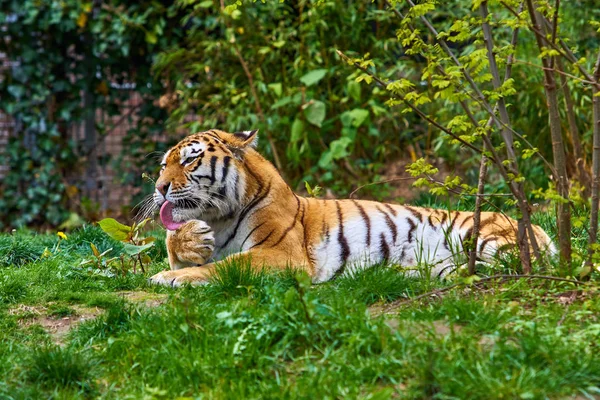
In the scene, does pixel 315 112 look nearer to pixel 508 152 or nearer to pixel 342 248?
pixel 342 248

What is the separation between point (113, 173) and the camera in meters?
10.0

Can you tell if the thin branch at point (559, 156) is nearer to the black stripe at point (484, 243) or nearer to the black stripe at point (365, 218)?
the black stripe at point (484, 243)

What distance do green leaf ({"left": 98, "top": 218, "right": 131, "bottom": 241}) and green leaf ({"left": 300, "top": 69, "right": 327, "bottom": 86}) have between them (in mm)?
3821

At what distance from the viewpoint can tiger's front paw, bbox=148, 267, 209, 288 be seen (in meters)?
4.44

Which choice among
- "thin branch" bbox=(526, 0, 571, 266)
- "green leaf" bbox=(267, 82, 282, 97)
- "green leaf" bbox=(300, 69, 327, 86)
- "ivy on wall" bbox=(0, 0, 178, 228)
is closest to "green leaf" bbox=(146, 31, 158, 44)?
"ivy on wall" bbox=(0, 0, 178, 228)

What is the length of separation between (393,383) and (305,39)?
20.5 ft

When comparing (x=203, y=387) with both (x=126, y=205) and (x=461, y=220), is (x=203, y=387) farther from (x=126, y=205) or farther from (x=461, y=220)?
(x=126, y=205)

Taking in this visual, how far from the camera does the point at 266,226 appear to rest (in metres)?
4.89

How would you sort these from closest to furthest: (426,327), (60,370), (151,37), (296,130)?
(60,370) < (426,327) < (296,130) < (151,37)

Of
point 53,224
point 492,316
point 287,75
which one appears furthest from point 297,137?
point 492,316

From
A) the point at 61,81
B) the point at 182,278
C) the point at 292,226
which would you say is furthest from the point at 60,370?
the point at 61,81

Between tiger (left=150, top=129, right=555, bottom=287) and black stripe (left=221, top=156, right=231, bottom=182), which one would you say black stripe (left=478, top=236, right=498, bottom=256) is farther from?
black stripe (left=221, top=156, right=231, bottom=182)

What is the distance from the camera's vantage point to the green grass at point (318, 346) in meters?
3.01

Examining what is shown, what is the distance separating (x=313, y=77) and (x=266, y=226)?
12.5 ft
